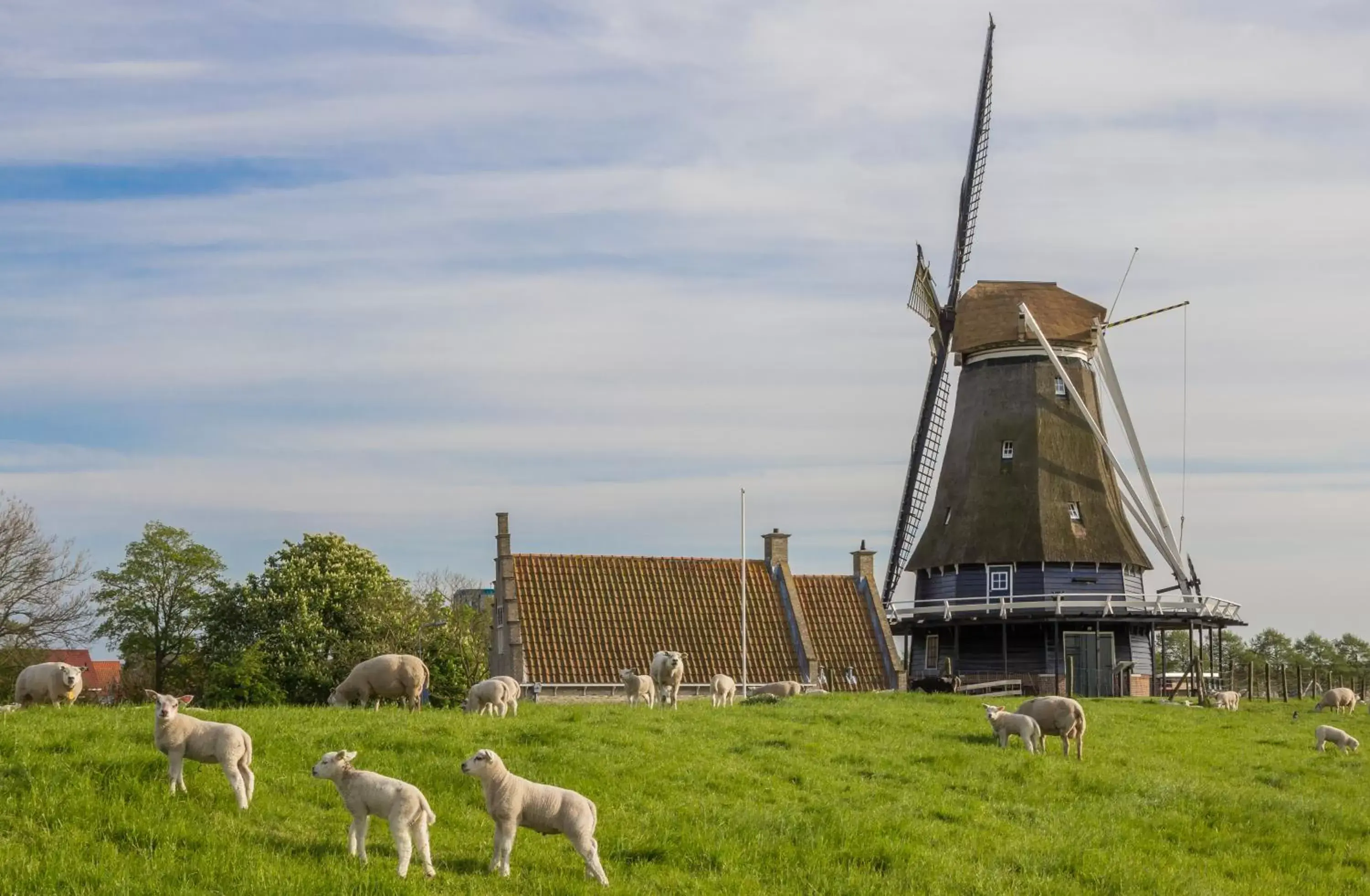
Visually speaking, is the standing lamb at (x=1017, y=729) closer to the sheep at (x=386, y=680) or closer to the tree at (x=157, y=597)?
the sheep at (x=386, y=680)

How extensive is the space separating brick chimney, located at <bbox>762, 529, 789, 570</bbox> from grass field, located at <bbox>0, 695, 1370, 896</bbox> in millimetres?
24991

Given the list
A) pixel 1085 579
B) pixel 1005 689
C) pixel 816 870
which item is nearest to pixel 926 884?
pixel 816 870

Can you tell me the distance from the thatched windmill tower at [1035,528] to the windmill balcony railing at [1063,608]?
2.6 inches

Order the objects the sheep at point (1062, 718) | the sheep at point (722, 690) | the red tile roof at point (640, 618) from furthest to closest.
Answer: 1. the red tile roof at point (640, 618)
2. the sheep at point (722, 690)
3. the sheep at point (1062, 718)

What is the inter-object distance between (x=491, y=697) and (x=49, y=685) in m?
7.00

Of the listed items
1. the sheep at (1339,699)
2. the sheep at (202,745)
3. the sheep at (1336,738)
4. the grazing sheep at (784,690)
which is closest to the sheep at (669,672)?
the grazing sheep at (784,690)

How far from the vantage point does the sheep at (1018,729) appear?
25.8 m

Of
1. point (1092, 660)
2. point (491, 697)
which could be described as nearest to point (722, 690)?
point (491, 697)

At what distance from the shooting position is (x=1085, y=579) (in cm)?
5559

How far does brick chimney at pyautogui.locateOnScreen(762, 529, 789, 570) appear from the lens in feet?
173

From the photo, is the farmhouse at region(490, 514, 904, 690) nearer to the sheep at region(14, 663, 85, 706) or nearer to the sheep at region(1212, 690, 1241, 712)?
the sheep at region(1212, 690, 1241, 712)

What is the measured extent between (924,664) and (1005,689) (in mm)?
7525

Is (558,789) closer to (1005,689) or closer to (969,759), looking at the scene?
(969,759)

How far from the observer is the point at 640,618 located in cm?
4866
